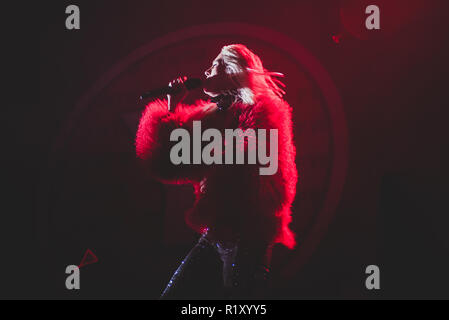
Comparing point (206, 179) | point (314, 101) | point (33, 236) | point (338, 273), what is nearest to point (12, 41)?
point (33, 236)

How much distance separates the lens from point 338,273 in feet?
6.44

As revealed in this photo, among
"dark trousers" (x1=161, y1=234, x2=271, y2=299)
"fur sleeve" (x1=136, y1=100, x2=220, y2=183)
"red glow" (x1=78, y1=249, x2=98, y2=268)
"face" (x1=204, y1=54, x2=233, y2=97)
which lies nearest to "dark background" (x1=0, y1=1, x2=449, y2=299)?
"red glow" (x1=78, y1=249, x2=98, y2=268)

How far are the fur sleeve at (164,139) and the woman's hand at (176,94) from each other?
0.11 feet

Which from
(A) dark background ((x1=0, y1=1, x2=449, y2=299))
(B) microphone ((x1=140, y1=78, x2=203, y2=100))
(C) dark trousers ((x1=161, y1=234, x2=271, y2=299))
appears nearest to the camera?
(C) dark trousers ((x1=161, y1=234, x2=271, y2=299))

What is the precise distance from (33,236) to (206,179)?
127 cm

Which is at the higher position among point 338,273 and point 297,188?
point 297,188

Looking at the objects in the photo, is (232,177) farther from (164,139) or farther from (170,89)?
(170,89)

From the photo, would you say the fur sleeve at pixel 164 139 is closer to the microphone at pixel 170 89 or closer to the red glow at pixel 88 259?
the microphone at pixel 170 89

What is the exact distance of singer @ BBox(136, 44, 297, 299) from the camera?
1.71 meters

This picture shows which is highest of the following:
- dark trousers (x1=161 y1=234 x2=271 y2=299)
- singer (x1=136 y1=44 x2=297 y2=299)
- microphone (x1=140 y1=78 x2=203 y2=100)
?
microphone (x1=140 y1=78 x2=203 y2=100)

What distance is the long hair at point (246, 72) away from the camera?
1.77 m

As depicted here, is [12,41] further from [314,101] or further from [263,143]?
[314,101]

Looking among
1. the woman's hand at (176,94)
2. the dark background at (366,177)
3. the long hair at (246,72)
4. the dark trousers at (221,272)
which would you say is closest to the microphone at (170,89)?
the woman's hand at (176,94)

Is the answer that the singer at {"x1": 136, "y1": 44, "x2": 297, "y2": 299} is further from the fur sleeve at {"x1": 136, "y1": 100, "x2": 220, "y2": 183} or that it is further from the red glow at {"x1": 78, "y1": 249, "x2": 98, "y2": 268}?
the red glow at {"x1": 78, "y1": 249, "x2": 98, "y2": 268}
